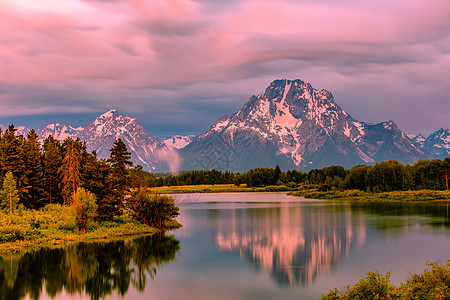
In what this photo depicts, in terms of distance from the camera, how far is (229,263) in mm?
46594

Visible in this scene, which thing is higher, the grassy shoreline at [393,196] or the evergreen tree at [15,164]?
the evergreen tree at [15,164]

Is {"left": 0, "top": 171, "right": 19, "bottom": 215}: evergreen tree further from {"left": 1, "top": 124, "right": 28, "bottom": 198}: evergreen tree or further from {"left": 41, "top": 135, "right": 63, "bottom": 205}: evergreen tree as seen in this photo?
{"left": 41, "top": 135, "right": 63, "bottom": 205}: evergreen tree

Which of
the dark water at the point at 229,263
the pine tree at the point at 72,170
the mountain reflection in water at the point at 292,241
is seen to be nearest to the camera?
the dark water at the point at 229,263

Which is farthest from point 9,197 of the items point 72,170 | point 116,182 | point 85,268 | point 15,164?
point 85,268

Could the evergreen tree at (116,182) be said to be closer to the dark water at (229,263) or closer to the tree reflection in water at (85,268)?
the dark water at (229,263)

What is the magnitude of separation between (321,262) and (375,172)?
5035 inches

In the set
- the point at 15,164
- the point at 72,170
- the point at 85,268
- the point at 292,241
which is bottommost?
the point at 292,241

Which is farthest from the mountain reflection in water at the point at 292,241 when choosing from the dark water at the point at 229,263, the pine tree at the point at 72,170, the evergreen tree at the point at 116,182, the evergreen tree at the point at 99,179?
the pine tree at the point at 72,170

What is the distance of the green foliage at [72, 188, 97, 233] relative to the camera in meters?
57.8

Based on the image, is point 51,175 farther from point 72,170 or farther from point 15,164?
point 72,170

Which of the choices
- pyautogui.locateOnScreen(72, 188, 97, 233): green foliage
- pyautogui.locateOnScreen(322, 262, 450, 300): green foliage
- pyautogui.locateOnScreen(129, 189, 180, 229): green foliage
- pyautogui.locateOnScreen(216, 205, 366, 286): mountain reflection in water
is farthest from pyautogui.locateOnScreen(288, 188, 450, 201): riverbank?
pyautogui.locateOnScreen(322, 262, 450, 300): green foliage

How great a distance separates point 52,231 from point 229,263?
89.0ft

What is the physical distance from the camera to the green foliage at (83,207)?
57.8 m

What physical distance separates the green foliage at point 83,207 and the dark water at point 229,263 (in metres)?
6.09
